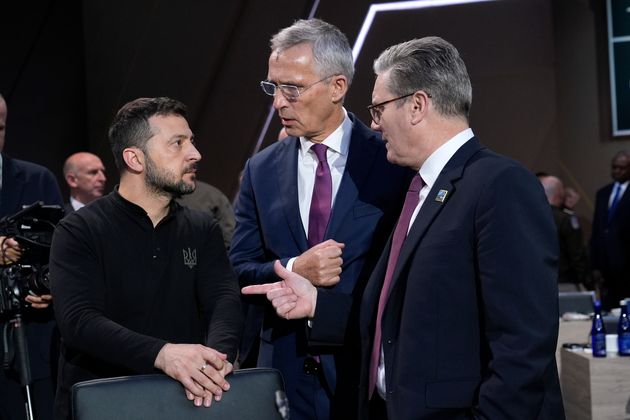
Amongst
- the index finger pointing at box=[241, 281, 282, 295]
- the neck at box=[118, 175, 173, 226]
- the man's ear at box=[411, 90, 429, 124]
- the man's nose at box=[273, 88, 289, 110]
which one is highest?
the man's nose at box=[273, 88, 289, 110]

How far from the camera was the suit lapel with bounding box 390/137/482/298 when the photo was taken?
75.6 inches

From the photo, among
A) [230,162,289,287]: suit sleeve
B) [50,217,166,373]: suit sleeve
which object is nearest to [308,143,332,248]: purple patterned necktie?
[230,162,289,287]: suit sleeve

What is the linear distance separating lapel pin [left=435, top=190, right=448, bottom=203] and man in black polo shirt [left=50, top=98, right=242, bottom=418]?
68 cm

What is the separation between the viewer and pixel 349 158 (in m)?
2.53

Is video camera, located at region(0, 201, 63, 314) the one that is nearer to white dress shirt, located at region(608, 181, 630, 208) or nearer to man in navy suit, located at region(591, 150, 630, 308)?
man in navy suit, located at region(591, 150, 630, 308)

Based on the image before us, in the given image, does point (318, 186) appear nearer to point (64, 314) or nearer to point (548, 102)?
point (64, 314)

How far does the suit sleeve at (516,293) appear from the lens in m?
1.74

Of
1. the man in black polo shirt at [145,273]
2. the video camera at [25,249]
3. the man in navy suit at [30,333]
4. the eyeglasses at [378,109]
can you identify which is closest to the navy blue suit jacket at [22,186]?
the man in navy suit at [30,333]

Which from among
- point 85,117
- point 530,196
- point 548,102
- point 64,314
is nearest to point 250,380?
point 64,314

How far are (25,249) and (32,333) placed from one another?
46 cm

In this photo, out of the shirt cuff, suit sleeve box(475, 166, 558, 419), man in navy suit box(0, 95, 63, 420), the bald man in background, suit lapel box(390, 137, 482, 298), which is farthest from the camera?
the bald man in background

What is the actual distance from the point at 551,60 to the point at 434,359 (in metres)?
7.13

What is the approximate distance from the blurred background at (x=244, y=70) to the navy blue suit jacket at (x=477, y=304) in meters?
4.51

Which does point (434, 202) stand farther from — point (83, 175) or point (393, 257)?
point (83, 175)
